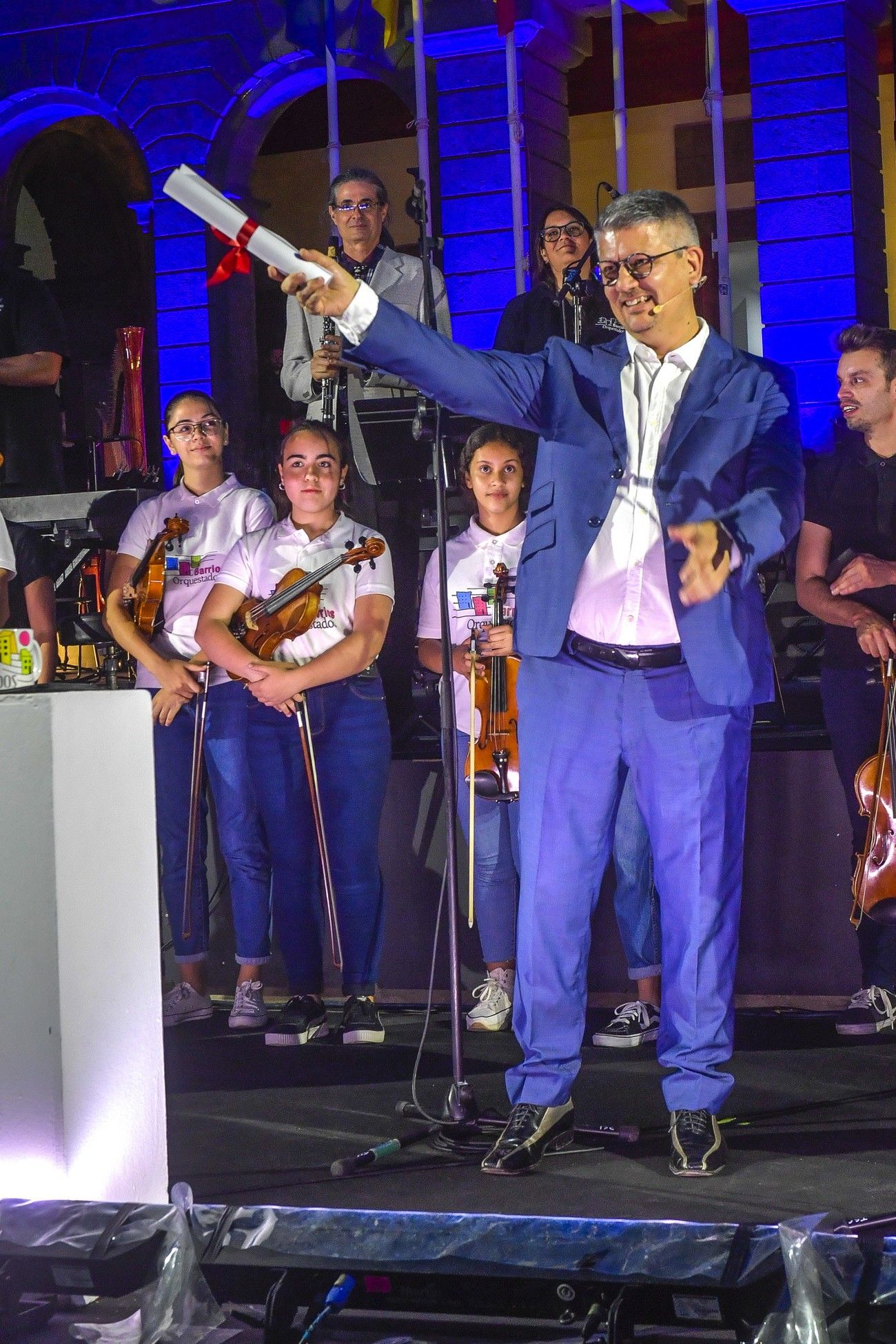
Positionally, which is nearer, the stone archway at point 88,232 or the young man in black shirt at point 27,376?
the young man in black shirt at point 27,376

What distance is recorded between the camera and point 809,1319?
220cm

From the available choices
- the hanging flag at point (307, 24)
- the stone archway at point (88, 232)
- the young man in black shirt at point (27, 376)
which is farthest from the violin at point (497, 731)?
the stone archway at point (88, 232)

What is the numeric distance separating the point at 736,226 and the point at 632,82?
1442mm

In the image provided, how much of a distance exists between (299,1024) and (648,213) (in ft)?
8.04

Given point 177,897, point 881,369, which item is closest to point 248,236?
point 881,369

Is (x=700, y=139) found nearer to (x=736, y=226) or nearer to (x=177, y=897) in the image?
(x=736, y=226)

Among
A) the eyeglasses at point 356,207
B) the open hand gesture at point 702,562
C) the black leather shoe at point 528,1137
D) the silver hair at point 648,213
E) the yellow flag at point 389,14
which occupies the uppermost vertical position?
the yellow flag at point 389,14

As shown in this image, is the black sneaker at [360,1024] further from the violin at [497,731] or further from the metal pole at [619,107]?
the metal pole at [619,107]

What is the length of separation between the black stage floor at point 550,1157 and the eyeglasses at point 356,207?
247 centimetres

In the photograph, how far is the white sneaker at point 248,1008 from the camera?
179 inches

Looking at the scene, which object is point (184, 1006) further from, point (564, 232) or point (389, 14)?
point (389, 14)

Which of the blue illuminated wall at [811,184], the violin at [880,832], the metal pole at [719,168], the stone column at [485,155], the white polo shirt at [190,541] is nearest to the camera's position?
the violin at [880,832]

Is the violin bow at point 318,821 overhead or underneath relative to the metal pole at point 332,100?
underneath

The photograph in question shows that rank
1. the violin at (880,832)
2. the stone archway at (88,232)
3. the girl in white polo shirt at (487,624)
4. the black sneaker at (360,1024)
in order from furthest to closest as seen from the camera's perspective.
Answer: the stone archway at (88,232), the girl in white polo shirt at (487,624), the black sneaker at (360,1024), the violin at (880,832)
